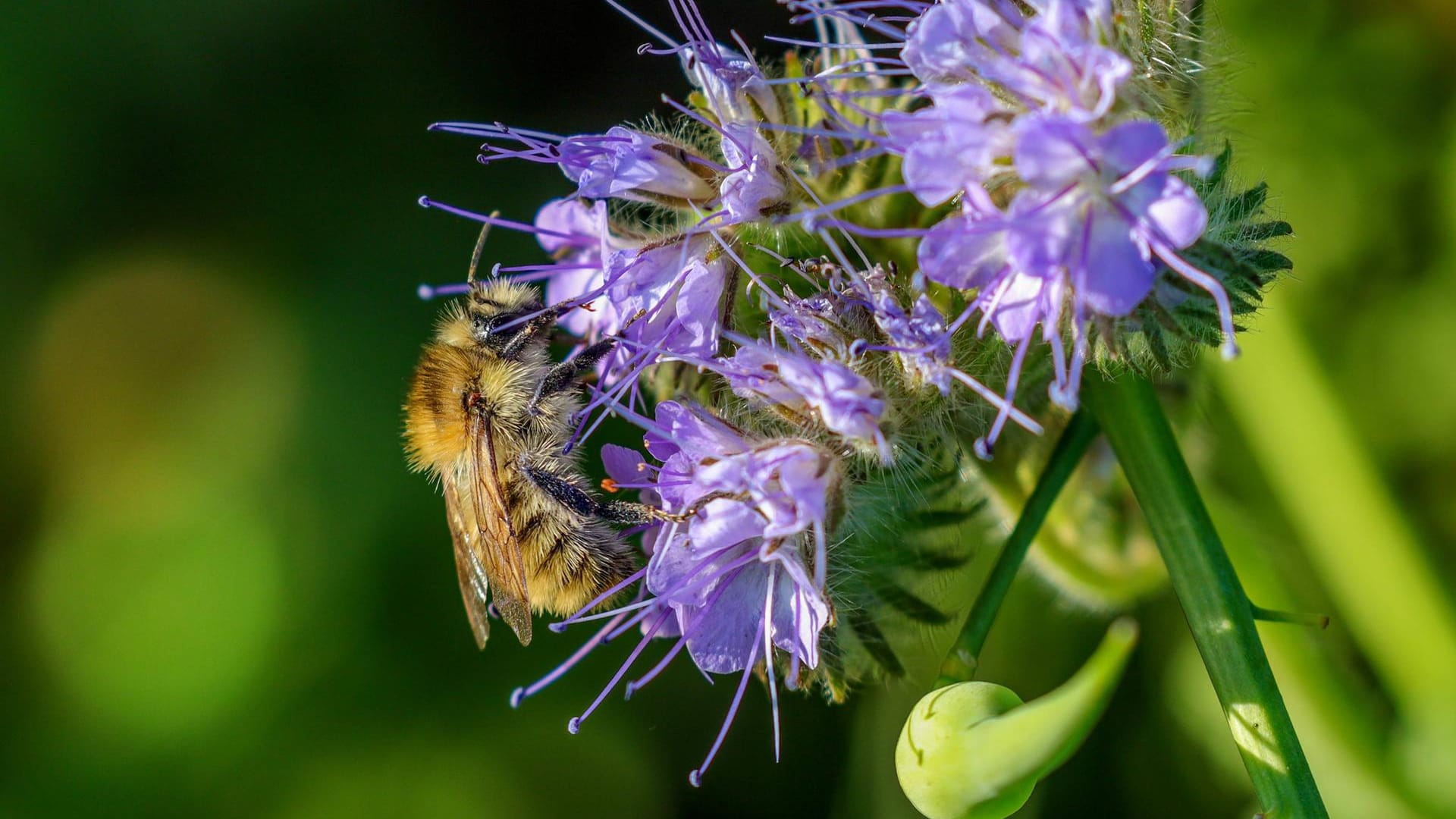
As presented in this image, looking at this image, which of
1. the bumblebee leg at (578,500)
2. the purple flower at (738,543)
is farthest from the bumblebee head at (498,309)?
the purple flower at (738,543)

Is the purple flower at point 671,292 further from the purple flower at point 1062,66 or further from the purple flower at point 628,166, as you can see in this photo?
the purple flower at point 1062,66

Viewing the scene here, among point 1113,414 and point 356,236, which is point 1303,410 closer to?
point 1113,414

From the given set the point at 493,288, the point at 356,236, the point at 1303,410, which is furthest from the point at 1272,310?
the point at 356,236

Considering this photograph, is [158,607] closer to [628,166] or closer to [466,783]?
[466,783]

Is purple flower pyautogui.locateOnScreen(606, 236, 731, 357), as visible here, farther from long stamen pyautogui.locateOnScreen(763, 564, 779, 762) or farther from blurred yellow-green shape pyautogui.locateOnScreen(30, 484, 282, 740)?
blurred yellow-green shape pyautogui.locateOnScreen(30, 484, 282, 740)

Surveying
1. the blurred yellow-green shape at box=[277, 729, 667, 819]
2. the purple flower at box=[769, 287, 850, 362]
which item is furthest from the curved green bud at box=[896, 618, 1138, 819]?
the blurred yellow-green shape at box=[277, 729, 667, 819]

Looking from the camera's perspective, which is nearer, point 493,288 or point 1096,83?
point 1096,83

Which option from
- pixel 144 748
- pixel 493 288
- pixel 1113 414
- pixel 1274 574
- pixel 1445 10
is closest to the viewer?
pixel 1113 414
